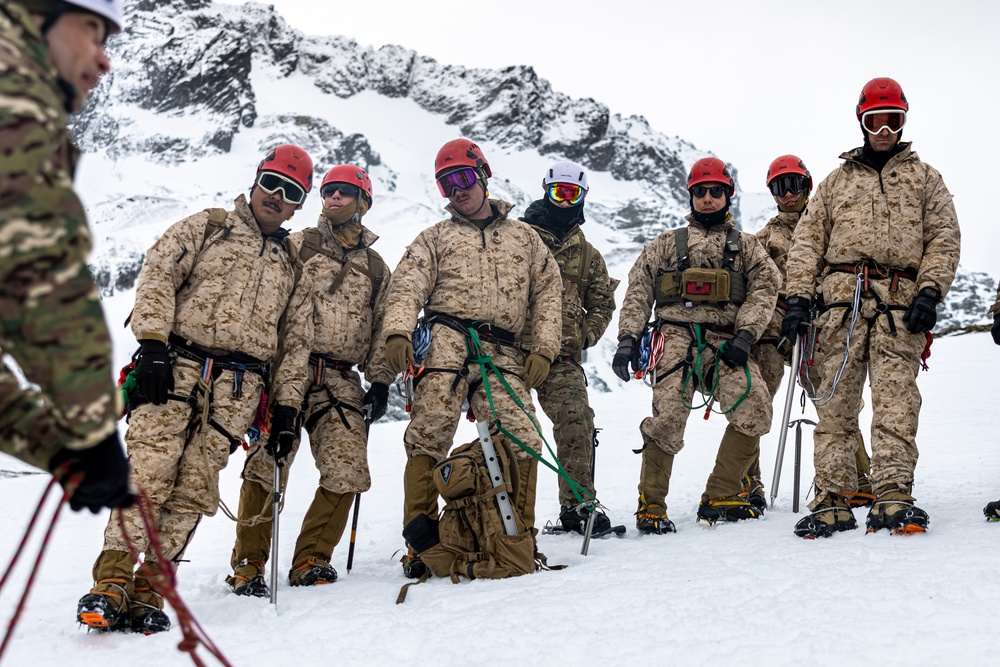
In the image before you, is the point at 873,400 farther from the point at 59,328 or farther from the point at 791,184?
the point at 59,328

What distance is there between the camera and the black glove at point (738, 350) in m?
5.82

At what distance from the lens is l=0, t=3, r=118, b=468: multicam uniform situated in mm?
1872

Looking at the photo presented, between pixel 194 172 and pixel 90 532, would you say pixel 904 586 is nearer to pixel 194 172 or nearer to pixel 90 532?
pixel 90 532

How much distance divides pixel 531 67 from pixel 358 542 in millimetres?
161157

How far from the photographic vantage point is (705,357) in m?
6.01

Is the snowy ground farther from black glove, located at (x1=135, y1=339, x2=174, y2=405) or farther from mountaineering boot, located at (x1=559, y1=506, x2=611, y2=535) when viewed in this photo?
black glove, located at (x1=135, y1=339, x2=174, y2=405)

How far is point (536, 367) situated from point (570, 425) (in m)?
1.17

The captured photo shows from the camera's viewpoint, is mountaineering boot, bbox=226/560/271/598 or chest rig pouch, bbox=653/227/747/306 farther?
chest rig pouch, bbox=653/227/747/306

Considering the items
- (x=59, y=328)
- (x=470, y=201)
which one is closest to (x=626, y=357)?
(x=470, y=201)

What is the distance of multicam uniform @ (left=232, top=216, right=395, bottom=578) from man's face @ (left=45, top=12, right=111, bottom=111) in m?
2.87

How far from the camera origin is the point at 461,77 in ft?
518

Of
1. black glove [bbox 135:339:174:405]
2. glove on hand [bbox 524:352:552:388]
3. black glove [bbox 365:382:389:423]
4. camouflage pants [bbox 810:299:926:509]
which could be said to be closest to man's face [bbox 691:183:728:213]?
camouflage pants [bbox 810:299:926:509]

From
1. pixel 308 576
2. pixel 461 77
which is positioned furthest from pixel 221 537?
pixel 461 77

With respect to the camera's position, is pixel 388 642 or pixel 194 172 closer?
pixel 388 642
